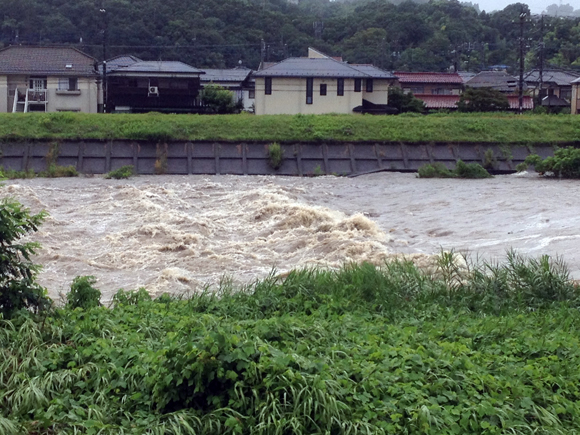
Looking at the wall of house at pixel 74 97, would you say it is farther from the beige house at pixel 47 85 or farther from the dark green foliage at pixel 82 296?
the dark green foliage at pixel 82 296

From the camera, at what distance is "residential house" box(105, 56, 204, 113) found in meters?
46.1

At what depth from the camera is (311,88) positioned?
144 ft

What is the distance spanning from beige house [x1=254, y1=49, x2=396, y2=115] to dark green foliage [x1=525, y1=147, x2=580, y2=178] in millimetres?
18240

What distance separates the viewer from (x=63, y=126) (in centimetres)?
3183

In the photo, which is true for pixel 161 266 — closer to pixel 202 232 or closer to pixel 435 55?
pixel 202 232

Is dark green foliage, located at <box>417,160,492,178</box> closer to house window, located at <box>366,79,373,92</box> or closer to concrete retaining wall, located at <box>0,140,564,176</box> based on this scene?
concrete retaining wall, located at <box>0,140,564,176</box>

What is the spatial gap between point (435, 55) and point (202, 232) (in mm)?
57420

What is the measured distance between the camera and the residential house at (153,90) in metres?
46.1

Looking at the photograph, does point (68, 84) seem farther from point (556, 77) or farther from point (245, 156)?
point (556, 77)

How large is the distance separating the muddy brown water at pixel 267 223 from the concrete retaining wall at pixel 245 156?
1.24 metres

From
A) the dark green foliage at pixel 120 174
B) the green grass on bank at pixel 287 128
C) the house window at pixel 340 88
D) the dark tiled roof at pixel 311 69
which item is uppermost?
the dark tiled roof at pixel 311 69

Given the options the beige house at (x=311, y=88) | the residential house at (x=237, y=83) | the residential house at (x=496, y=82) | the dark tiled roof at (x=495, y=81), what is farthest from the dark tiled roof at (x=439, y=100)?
the residential house at (x=237, y=83)

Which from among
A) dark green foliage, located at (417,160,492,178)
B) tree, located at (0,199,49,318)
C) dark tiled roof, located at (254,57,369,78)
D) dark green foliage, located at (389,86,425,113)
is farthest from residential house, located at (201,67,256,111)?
tree, located at (0,199,49,318)

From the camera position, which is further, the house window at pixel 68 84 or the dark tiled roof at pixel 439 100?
the dark tiled roof at pixel 439 100
